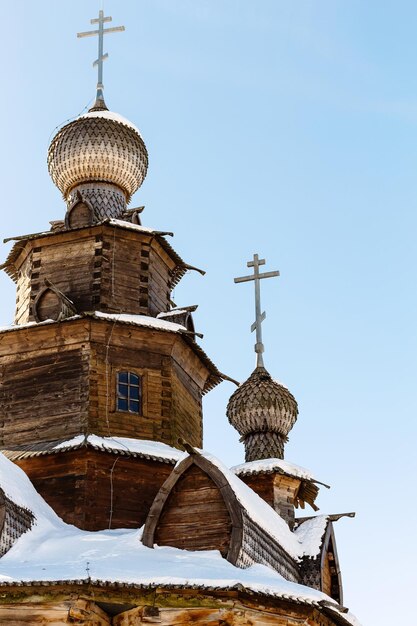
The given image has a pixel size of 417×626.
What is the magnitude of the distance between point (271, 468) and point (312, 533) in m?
1.36

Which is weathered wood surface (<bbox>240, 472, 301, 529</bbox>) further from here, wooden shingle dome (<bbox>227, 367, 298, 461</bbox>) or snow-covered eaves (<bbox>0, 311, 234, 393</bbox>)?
snow-covered eaves (<bbox>0, 311, 234, 393</bbox>)

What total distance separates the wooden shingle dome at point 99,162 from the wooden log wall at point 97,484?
18.6 ft

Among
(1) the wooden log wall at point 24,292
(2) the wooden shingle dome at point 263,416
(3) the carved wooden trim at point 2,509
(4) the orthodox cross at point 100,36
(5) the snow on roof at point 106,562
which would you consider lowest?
(5) the snow on roof at point 106,562

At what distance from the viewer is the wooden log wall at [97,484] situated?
49.9ft

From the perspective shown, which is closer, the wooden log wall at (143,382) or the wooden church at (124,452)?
the wooden church at (124,452)

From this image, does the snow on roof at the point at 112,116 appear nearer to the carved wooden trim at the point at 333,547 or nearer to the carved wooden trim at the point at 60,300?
the carved wooden trim at the point at 60,300

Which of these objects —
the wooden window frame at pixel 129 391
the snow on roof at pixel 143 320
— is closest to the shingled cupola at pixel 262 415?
the snow on roof at pixel 143 320

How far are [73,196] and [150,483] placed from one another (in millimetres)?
6616

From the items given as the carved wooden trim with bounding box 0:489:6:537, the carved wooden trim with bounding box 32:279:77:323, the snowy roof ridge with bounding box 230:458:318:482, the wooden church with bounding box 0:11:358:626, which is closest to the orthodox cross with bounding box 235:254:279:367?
the wooden church with bounding box 0:11:358:626

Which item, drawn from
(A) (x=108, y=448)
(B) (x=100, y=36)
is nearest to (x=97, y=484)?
(A) (x=108, y=448)

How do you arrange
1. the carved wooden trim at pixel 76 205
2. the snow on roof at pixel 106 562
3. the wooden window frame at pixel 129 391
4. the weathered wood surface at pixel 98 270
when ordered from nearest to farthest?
the snow on roof at pixel 106 562, the wooden window frame at pixel 129 391, the weathered wood surface at pixel 98 270, the carved wooden trim at pixel 76 205

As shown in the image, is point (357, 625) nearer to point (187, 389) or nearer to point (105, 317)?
point (187, 389)

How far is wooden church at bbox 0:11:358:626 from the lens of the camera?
12836 millimetres

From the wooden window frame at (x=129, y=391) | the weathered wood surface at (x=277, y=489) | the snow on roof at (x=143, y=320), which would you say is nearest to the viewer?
the wooden window frame at (x=129, y=391)
